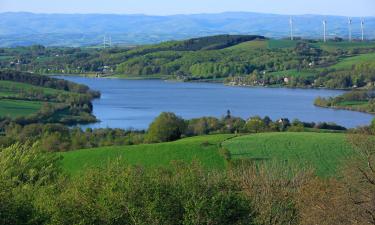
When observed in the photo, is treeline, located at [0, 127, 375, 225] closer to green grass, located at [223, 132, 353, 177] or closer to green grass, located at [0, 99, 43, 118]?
green grass, located at [223, 132, 353, 177]

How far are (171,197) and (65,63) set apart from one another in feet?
238

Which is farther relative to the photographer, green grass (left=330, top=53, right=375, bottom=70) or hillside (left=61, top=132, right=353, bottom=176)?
green grass (left=330, top=53, right=375, bottom=70)

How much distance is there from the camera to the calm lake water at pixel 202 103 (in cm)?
3684

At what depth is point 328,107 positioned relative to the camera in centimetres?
4288

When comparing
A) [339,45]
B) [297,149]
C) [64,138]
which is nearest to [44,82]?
[64,138]

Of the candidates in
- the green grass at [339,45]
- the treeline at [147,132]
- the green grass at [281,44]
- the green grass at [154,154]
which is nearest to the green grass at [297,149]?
the green grass at [154,154]

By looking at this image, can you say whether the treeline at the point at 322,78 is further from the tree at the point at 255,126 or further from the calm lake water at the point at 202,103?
the tree at the point at 255,126

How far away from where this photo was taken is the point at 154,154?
715 inches

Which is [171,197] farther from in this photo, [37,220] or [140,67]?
[140,67]

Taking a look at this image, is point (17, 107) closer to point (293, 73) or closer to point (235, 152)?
point (235, 152)

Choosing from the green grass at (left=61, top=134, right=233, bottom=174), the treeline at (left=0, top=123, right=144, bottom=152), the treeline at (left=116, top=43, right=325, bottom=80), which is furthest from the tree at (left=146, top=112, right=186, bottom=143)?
the treeline at (left=116, top=43, right=325, bottom=80)

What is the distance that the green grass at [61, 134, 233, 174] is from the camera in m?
17.3

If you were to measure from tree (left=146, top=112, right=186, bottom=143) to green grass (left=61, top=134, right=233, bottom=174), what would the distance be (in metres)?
3.60

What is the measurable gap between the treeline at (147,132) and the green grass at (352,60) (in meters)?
33.3
